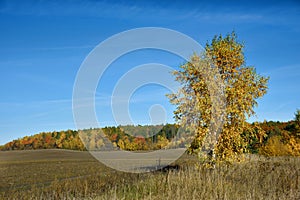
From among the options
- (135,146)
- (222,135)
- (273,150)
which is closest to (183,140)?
(222,135)

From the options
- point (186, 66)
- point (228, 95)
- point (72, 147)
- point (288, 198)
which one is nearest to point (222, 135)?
point (228, 95)

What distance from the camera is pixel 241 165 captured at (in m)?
14.2

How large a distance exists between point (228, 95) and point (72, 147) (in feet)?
240

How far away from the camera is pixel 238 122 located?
14.0 metres

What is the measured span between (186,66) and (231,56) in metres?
2.10

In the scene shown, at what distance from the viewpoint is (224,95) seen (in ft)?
45.0

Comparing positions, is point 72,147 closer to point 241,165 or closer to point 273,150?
point 273,150

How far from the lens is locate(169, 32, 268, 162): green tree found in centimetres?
1359

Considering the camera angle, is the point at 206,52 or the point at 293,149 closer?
the point at 206,52

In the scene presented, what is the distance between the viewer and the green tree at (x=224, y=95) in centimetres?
1359

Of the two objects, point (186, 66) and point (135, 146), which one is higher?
point (186, 66)

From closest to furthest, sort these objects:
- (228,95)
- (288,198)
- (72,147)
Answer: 1. (288,198)
2. (228,95)
3. (72,147)

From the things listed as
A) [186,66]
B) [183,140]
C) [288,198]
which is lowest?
[288,198]

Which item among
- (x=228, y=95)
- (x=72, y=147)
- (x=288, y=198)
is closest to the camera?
(x=288, y=198)
